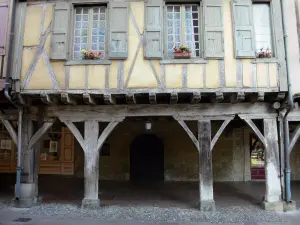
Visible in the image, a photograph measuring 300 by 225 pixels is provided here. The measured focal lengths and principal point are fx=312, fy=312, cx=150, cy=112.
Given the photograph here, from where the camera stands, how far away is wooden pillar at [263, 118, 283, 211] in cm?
707

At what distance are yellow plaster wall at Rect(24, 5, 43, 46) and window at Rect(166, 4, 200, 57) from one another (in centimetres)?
305

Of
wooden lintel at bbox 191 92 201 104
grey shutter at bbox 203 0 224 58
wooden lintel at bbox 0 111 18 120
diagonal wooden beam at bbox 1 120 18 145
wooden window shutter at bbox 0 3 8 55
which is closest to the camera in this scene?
wooden lintel at bbox 191 92 201 104

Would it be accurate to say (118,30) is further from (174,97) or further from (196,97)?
(196,97)

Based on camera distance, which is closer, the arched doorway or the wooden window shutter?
the wooden window shutter

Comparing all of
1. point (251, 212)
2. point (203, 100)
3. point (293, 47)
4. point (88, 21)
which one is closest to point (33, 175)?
point (88, 21)

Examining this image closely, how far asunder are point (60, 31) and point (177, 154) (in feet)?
20.9

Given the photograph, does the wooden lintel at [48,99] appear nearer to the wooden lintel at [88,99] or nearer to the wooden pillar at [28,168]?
the wooden lintel at [88,99]

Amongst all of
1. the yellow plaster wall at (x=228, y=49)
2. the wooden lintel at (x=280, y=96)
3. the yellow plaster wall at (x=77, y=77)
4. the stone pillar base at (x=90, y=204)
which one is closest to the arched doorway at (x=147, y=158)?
the stone pillar base at (x=90, y=204)

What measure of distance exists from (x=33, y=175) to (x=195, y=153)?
5917 millimetres

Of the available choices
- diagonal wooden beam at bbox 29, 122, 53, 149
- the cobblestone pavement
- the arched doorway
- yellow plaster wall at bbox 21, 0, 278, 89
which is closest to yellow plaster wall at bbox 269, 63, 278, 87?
yellow plaster wall at bbox 21, 0, 278, 89

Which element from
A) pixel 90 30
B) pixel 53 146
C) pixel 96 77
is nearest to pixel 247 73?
pixel 96 77

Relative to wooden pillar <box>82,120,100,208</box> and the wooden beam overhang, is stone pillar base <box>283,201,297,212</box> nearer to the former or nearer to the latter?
the wooden beam overhang

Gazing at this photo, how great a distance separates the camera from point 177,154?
457 inches

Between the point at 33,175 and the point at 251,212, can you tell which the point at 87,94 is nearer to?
the point at 33,175
